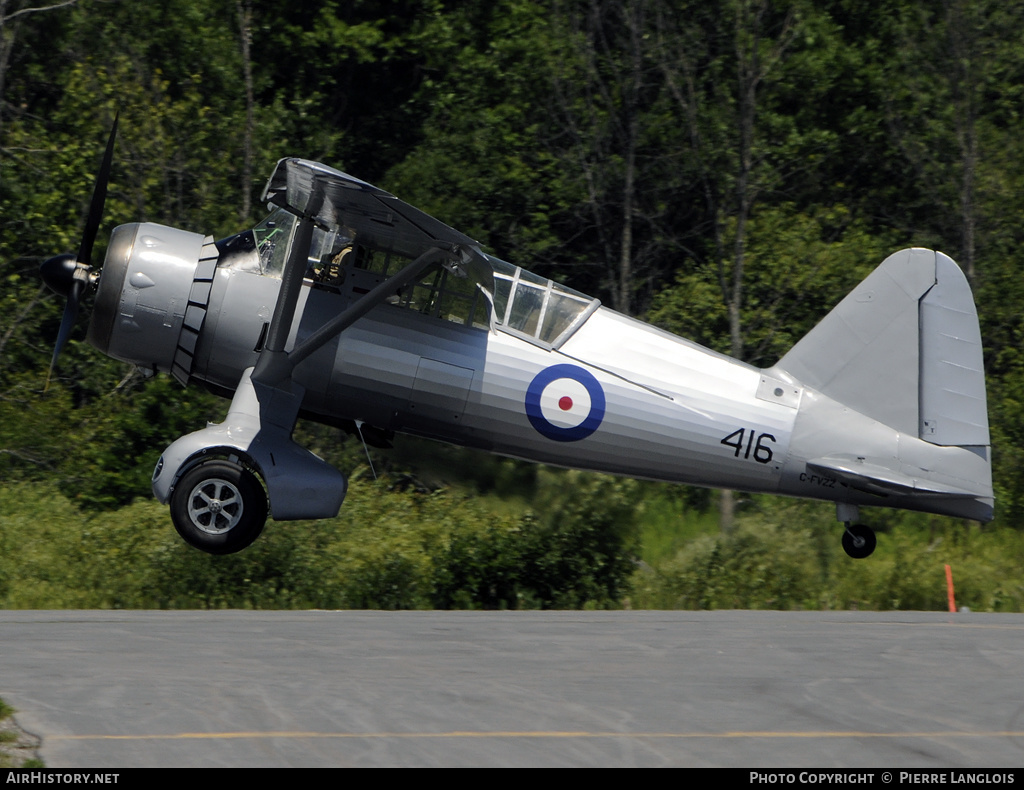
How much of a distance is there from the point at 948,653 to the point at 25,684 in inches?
298

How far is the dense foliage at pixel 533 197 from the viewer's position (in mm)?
19078

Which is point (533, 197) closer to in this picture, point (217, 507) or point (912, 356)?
point (912, 356)

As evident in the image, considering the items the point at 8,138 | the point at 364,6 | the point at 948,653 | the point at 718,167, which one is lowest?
the point at 948,653

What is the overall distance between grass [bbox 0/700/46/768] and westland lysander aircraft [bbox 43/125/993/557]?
15.9 ft

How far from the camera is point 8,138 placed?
26.6 m

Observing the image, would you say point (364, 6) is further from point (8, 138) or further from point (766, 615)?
point (766, 615)

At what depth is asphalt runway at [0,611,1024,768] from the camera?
798 cm

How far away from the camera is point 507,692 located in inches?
382

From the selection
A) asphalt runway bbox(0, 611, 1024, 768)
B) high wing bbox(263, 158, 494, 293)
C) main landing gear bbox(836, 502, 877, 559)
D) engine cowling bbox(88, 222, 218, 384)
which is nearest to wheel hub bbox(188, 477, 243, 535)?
asphalt runway bbox(0, 611, 1024, 768)

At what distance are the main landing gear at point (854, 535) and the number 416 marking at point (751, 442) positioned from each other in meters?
0.96

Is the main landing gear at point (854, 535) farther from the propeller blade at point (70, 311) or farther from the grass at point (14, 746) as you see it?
the grass at point (14, 746)

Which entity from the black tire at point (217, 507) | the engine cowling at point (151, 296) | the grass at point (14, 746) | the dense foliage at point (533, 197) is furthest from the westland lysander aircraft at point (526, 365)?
the grass at point (14, 746)
